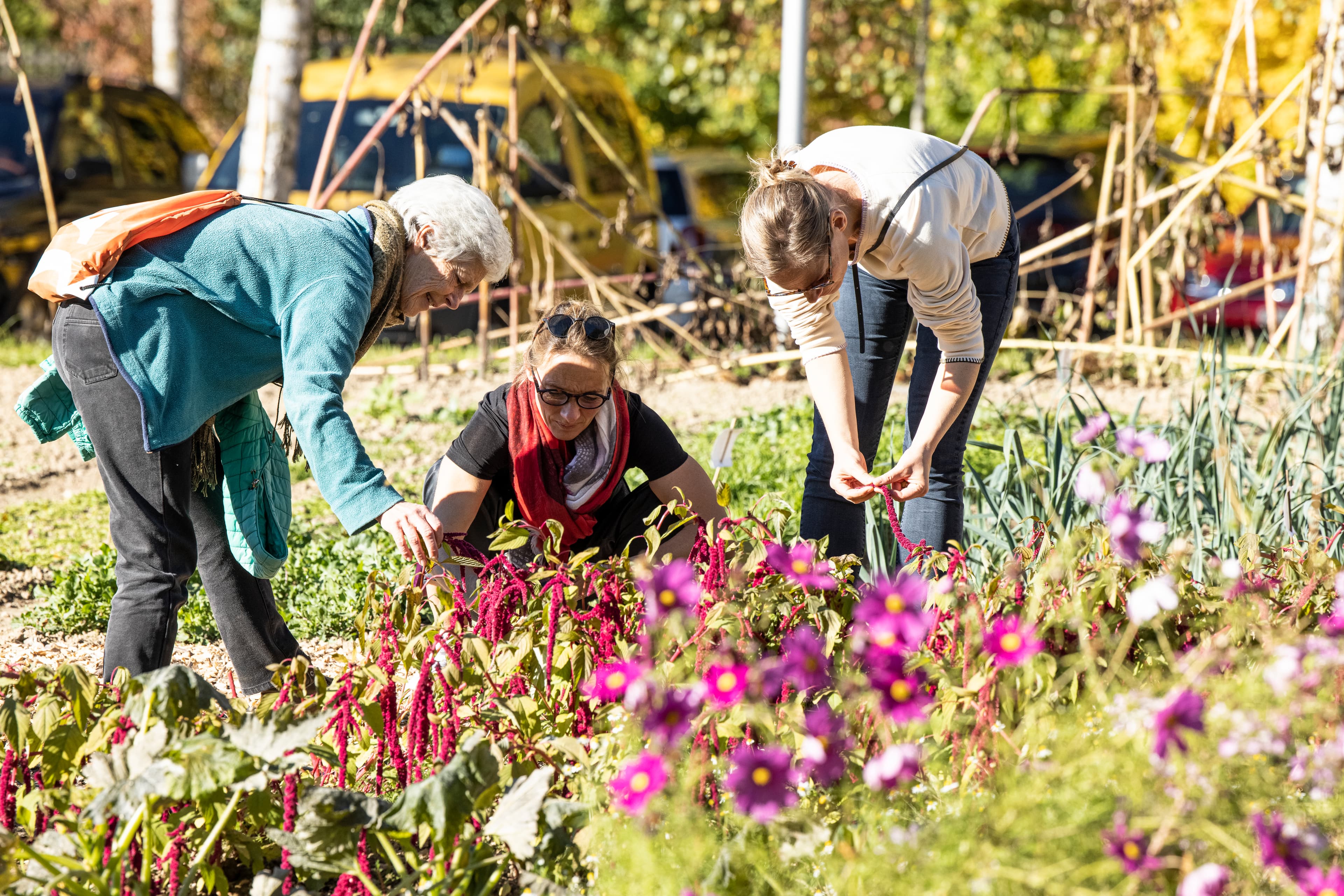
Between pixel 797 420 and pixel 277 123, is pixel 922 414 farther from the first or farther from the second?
pixel 277 123

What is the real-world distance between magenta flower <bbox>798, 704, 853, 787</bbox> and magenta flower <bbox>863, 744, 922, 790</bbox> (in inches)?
2.0

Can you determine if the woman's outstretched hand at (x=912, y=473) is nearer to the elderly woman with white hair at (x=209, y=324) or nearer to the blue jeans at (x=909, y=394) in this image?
the blue jeans at (x=909, y=394)

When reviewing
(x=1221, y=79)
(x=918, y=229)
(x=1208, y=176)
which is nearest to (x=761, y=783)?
(x=918, y=229)

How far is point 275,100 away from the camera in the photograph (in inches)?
226

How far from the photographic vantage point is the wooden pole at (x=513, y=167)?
5168 mm

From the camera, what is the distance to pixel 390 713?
1.73 metres

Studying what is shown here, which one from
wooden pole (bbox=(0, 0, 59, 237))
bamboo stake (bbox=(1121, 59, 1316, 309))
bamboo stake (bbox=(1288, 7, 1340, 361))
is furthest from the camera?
wooden pole (bbox=(0, 0, 59, 237))

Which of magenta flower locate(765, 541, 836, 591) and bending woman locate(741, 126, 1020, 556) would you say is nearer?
magenta flower locate(765, 541, 836, 591)

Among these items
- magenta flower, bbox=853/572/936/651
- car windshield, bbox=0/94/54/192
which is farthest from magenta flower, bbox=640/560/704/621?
car windshield, bbox=0/94/54/192

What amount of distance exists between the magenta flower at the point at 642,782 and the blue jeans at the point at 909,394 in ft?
4.30

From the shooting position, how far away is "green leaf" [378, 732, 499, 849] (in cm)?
146

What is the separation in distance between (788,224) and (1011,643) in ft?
3.00

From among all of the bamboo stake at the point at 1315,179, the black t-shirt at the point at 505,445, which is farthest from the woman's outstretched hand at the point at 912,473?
the bamboo stake at the point at 1315,179

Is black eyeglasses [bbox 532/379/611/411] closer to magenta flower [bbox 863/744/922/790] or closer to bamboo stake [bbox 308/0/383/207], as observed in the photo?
magenta flower [bbox 863/744/922/790]
